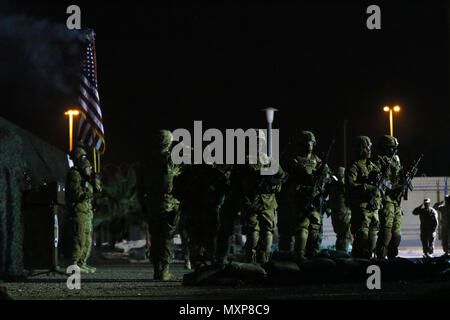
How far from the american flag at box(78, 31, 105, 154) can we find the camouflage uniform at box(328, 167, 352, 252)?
6190 mm

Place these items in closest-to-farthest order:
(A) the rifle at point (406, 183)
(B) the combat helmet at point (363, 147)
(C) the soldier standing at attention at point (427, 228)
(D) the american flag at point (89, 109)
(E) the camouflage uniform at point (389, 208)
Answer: (B) the combat helmet at point (363, 147) < (E) the camouflage uniform at point (389, 208) < (A) the rifle at point (406, 183) < (D) the american flag at point (89, 109) < (C) the soldier standing at attention at point (427, 228)

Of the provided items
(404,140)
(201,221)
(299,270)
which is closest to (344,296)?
(299,270)

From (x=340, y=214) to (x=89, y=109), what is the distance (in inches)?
272

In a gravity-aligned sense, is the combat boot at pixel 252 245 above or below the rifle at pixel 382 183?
below

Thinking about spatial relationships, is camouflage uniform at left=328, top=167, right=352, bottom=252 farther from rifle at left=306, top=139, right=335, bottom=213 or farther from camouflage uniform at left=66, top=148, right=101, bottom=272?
camouflage uniform at left=66, top=148, right=101, bottom=272

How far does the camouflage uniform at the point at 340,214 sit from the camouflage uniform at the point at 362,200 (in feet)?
15.2

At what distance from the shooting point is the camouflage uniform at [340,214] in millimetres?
21062

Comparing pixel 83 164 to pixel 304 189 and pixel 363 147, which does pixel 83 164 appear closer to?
pixel 304 189

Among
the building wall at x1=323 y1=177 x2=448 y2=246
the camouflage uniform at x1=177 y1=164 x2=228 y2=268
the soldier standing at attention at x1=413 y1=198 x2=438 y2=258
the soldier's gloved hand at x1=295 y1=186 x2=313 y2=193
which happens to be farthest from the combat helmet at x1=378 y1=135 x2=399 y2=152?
the building wall at x1=323 y1=177 x2=448 y2=246

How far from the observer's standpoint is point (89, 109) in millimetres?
23016

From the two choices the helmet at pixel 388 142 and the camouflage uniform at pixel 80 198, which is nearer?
the helmet at pixel 388 142

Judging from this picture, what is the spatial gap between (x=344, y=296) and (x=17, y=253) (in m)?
7.47

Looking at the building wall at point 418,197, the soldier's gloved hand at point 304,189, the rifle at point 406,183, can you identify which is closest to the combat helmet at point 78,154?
the soldier's gloved hand at point 304,189

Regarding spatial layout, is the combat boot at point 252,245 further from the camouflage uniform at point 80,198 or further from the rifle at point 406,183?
the camouflage uniform at point 80,198
